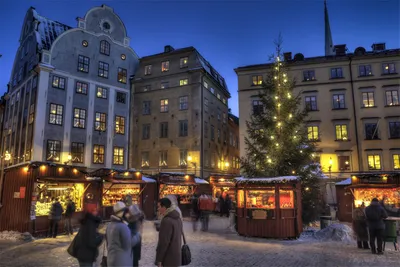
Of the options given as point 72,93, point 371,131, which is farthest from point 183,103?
point 371,131

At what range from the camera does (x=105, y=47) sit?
114 ft

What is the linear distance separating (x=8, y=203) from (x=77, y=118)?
15.2 meters

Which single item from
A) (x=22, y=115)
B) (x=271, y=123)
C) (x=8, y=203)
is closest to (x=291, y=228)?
(x=271, y=123)

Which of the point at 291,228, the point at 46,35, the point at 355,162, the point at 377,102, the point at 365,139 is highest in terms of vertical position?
the point at 46,35

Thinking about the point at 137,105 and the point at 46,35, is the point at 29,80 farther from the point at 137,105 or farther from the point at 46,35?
the point at 137,105

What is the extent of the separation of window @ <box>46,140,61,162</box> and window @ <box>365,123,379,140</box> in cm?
3003

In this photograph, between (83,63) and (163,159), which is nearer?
(83,63)

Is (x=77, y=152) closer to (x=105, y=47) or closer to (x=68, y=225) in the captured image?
(x=105, y=47)

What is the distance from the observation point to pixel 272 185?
15.0 meters

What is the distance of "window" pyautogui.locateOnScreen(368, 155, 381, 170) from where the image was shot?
3309 cm

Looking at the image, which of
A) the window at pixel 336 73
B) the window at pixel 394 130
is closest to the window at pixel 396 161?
the window at pixel 394 130

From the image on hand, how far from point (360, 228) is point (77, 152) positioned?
1006 inches

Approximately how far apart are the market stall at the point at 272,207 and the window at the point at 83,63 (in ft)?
75.9

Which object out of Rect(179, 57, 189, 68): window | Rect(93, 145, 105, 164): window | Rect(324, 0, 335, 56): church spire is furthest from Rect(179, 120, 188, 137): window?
Rect(324, 0, 335, 56): church spire
